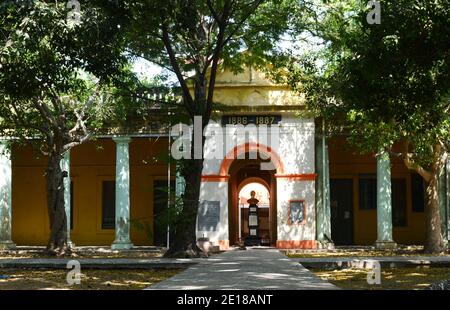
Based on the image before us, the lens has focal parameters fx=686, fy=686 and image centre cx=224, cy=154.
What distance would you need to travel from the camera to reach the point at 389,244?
24.4 metres

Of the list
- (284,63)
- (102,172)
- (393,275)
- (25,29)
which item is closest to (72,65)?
(25,29)

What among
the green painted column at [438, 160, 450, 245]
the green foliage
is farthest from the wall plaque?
the green foliage

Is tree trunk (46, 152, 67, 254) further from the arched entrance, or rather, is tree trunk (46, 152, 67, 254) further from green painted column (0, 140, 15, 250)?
the arched entrance

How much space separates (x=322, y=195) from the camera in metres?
25.2

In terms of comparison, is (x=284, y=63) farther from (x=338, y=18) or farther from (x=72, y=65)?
(x=72, y=65)

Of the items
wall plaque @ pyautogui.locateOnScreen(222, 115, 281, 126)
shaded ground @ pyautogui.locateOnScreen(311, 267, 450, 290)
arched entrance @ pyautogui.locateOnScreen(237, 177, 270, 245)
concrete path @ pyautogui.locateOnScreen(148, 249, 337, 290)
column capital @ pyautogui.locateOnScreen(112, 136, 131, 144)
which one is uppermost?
wall plaque @ pyautogui.locateOnScreen(222, 115, 281, 126)

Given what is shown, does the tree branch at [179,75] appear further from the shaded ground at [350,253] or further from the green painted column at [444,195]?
the green painted column at [444,195]

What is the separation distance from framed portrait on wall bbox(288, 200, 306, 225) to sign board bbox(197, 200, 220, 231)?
2613 mm

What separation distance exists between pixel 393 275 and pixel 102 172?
17937mm

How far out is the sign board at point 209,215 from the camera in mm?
24500

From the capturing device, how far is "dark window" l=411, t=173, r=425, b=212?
92.9 feet

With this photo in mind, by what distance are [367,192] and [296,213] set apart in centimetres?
519

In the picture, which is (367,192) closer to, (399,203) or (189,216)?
(399,203)

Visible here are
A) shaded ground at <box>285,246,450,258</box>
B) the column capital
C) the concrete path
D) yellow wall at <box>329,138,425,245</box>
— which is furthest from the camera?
yellow wall at <box>329,138,425,245</box>
